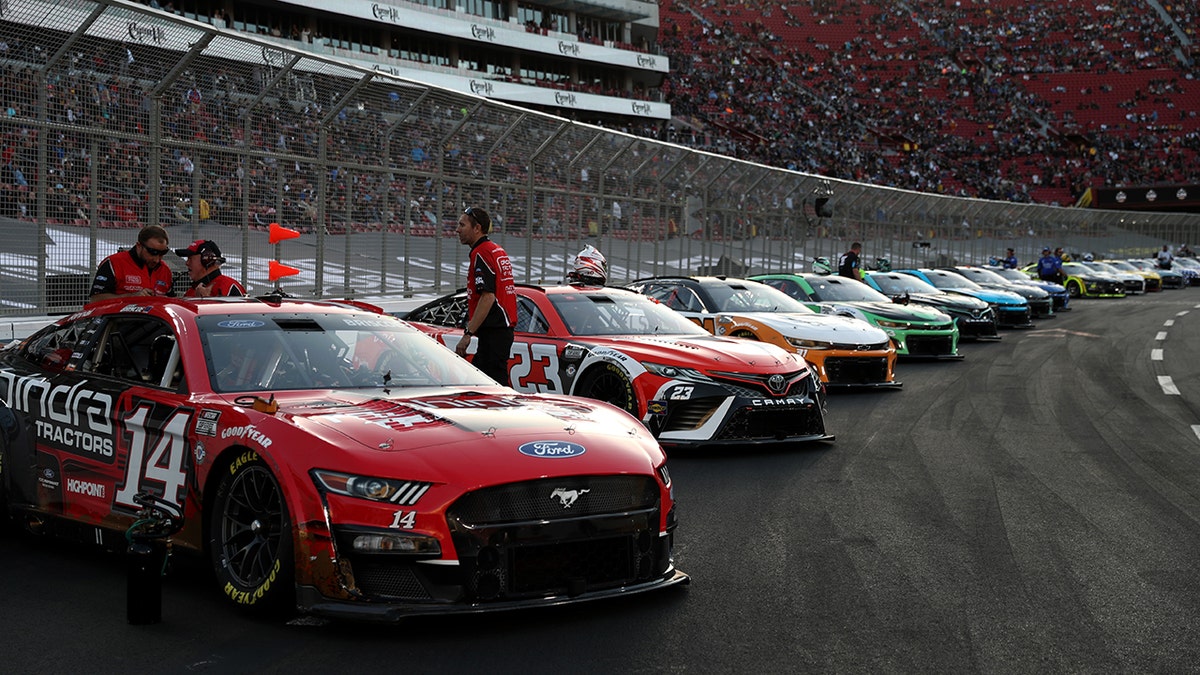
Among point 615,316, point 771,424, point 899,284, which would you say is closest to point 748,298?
point 615,316

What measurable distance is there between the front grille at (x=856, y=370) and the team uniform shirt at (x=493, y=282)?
514 cm

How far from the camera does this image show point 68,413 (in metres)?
5.75

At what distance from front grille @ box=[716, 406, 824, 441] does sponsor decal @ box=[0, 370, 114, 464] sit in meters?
4.54

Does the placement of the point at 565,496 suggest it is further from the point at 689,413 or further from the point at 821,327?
the point at 821,327

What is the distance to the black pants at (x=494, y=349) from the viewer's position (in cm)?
887

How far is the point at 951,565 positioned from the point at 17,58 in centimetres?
798

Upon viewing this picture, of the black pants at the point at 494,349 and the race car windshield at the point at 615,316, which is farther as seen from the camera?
the race car windshield at the point at 615,316

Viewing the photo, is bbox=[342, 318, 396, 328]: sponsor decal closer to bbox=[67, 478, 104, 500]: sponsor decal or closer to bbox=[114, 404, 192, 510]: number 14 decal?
bbox=[114, 404, 192, 510]: number 14 decal

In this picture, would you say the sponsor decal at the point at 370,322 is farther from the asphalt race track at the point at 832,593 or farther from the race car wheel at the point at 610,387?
the race car wheel at the point at 610,387

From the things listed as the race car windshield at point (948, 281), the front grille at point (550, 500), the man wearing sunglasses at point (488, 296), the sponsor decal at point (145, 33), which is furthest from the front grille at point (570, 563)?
the race car windshield at point (948, 281)

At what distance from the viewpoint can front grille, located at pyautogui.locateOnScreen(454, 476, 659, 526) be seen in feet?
14.5

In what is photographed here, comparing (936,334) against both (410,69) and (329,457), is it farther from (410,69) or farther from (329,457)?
(410,69)

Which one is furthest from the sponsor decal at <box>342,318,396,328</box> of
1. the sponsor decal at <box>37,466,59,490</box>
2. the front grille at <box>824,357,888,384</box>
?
the front grille at <box>824,357,888,384</box>

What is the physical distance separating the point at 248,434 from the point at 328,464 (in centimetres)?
47
